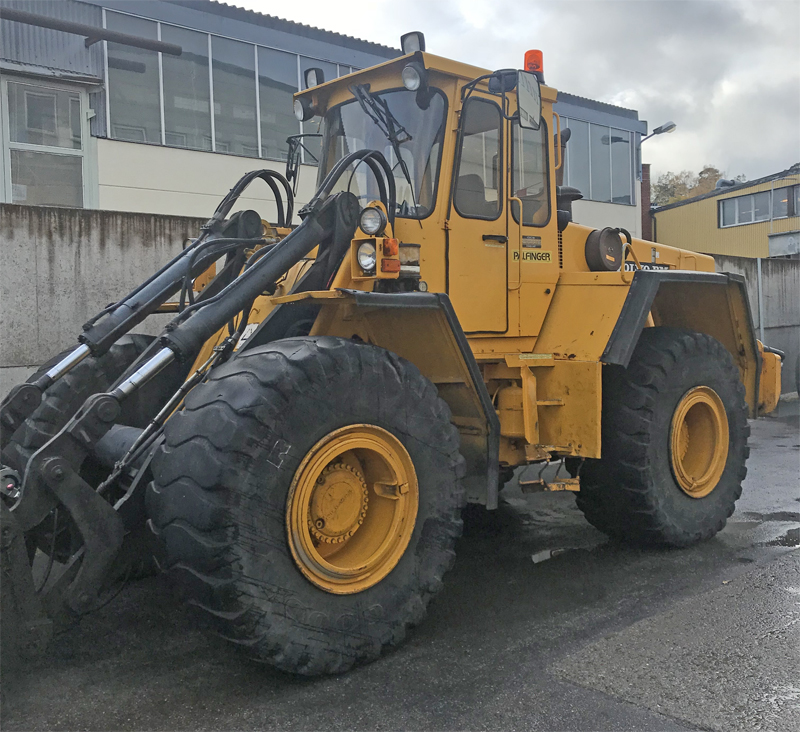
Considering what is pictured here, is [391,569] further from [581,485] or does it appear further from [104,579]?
[581,485]

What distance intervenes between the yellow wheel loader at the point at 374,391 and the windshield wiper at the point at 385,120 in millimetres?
22

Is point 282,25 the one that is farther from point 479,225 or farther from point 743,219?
point 743,219

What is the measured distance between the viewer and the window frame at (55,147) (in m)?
14.0

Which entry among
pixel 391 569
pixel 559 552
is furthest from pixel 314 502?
pixel 559 552

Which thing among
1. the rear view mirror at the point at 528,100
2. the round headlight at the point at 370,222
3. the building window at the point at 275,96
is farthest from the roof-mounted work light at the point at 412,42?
the building window at the point at 275,96

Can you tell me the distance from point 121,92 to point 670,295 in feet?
40.6

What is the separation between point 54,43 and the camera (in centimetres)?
1431

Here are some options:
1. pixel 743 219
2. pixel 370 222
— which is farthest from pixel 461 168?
pixel 743 219

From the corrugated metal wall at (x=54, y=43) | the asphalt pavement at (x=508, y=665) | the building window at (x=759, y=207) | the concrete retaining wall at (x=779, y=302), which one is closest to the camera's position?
the asphalt pavement at (x=508, y=665)

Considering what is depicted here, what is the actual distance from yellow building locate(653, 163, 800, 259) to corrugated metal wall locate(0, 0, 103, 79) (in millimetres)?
25141

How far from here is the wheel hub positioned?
3.65m

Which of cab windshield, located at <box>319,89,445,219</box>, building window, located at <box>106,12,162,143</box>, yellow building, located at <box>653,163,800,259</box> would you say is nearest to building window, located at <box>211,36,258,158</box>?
building window, located at <box>106,12,162,143</box>

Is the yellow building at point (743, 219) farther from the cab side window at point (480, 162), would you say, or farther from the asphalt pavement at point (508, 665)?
the asphalt pavement at point (508, 665)

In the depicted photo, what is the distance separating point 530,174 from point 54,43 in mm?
12311
